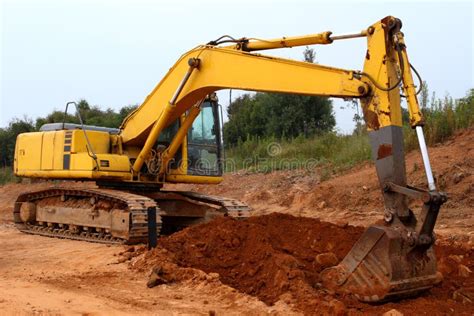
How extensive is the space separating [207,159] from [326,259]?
4895 mm

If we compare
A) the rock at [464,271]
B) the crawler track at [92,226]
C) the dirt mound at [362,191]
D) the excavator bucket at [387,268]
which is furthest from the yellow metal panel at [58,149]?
the rock at [464,271]

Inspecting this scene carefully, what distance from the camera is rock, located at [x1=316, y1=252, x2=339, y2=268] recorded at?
238 inches

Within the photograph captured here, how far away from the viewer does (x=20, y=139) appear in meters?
11.4

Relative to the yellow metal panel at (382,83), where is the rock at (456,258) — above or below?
below

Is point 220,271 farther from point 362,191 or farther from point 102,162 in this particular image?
point 362,191

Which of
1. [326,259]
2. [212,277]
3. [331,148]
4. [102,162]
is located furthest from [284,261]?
[331,148]

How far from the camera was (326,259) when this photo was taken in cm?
610

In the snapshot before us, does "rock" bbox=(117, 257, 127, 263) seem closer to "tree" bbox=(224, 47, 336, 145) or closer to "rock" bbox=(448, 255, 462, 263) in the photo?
"rock" bbox=(448, 255, 462, 263)

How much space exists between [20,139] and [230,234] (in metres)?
6.26

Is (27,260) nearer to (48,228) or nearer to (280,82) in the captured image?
(48,228)

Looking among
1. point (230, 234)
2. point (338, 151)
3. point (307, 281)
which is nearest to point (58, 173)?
point (230, 234)

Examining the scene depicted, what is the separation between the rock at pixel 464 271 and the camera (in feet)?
19.8

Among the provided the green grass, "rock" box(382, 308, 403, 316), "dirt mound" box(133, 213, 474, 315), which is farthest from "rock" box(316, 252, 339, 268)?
the green grass

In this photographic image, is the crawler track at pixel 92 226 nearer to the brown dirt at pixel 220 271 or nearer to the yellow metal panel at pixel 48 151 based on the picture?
the brown dirt at pixel 220 271
